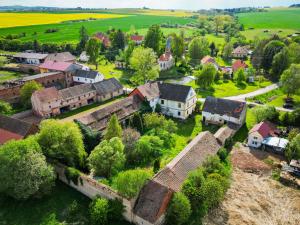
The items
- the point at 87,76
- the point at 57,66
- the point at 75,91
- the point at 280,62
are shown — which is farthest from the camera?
the point at 280,62

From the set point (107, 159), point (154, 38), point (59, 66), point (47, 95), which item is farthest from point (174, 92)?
point (154, 38)

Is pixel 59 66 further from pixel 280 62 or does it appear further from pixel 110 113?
pixel 280 62

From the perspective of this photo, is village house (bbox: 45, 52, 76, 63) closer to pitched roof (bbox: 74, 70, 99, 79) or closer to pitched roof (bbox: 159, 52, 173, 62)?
pitched roof (bbox: 74, 70, 99, 79)

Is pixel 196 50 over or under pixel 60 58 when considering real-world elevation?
over

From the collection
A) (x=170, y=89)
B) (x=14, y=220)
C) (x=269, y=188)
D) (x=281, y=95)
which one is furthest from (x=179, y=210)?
(x=281, y=95)

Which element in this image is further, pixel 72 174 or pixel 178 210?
pixel 72 174

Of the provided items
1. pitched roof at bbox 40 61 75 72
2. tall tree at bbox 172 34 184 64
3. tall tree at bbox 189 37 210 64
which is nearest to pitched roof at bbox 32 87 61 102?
pitched roof at bbox 40 61 75 72

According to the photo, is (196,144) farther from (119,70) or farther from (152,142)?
(119,70)
